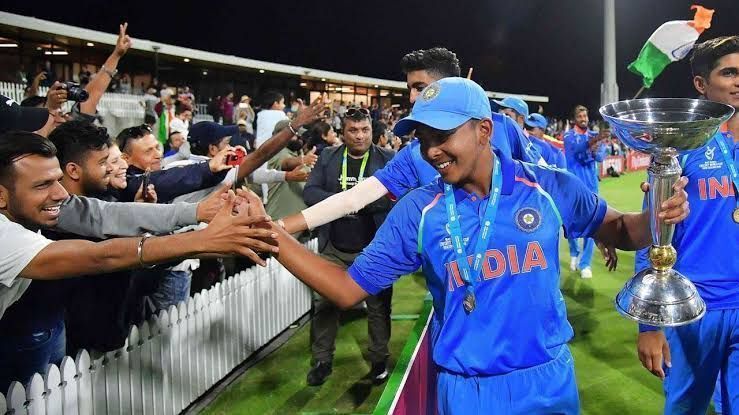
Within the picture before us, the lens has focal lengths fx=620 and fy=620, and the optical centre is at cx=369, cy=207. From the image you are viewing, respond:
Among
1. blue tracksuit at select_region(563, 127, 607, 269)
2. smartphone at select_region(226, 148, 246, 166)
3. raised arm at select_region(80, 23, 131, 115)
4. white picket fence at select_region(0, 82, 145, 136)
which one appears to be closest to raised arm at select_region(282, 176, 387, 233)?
smartphone at select_region(226, 148, 246, 166)

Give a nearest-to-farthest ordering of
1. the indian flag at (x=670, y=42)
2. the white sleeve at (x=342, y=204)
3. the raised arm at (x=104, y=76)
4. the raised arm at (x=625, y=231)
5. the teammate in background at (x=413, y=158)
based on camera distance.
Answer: the raised arm at (x=625, y=231) < the white sleeve at (x=342, y=204) < the teammate in background at (x=413, y=158) < the indian flag at (x=670, y=42) < the raised arm at (x=104, y=76)

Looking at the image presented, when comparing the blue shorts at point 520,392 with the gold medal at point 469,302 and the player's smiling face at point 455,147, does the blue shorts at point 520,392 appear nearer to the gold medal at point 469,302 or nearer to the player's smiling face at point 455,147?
the gold medal at point 469,302

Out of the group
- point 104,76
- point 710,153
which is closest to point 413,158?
point 710,153

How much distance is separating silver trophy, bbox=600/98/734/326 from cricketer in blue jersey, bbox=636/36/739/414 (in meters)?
0.92

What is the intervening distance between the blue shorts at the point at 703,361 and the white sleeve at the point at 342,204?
188 centimetres

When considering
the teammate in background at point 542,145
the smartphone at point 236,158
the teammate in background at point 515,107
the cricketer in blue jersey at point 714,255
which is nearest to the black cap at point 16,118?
the smartphone at point 236,158

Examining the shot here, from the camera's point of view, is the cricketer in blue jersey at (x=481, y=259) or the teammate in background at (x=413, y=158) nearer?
the cricketer in blue jersey at (x=481, y=259)

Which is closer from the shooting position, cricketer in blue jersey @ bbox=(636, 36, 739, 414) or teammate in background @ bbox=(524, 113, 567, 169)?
cricketer in blue jersey @ bbox=(636, 36, 739, 414)

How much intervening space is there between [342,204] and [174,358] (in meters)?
2.09

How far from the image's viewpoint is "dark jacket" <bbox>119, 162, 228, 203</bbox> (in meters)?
4.48

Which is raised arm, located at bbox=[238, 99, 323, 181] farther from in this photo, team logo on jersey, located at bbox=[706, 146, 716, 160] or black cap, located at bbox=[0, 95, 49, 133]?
team logo on jersey, located at bbox=[706, 146, 716, 160]

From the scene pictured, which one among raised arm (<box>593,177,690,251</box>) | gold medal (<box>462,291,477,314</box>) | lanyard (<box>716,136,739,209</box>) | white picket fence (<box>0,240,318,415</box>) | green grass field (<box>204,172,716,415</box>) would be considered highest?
lanyard (<box>716,136,739,209</box>)

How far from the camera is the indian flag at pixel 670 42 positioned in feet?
12.2

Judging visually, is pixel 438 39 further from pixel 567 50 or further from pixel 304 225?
pixel 304 225
